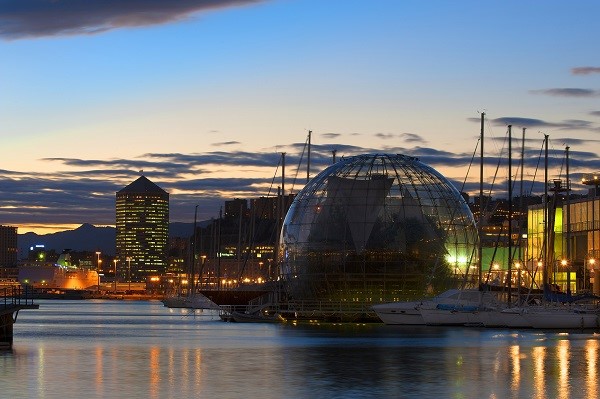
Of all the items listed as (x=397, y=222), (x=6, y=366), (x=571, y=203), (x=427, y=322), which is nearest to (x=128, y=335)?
(x=427, y=322)

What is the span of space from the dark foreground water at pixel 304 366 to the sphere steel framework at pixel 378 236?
23724 mm

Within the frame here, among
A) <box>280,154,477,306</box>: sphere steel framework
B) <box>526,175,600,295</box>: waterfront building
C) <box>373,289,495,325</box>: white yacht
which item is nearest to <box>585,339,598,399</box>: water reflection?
<box>373,289,495,325</box>: white yacht

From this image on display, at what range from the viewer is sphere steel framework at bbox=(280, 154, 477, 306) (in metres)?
98.9

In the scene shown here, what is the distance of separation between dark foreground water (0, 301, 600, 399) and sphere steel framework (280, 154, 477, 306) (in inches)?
934

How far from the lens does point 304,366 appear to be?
4719cm

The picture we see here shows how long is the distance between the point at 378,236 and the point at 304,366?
52261 mm

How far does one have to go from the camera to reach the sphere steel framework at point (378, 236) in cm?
9894

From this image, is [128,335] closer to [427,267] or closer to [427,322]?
[427,322]

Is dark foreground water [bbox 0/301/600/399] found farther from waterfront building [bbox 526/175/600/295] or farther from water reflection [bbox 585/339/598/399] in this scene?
waterfront building [bbox 526/175/600/295]

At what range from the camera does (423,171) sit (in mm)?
104062

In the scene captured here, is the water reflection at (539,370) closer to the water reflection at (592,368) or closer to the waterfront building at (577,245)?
the water reflection at (592,368)

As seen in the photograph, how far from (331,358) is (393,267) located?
4746 cm

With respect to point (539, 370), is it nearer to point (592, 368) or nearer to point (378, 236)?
point (592, 368)

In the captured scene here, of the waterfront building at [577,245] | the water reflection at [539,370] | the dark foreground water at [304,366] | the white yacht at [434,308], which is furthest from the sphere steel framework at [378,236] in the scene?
the water reflection at [539,370]
